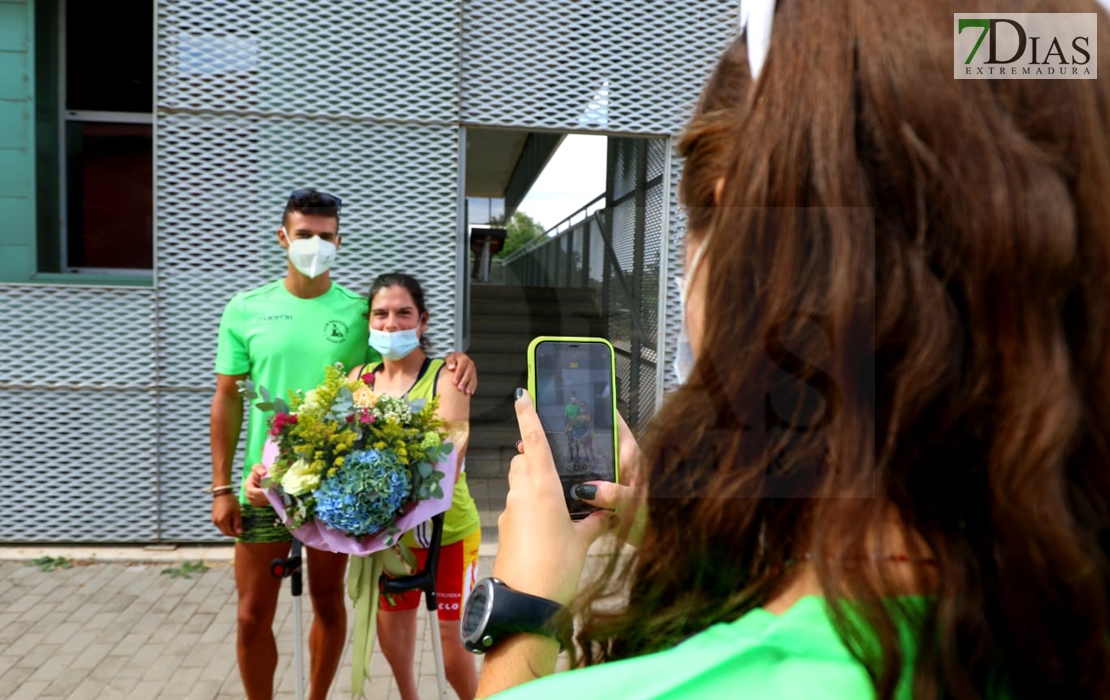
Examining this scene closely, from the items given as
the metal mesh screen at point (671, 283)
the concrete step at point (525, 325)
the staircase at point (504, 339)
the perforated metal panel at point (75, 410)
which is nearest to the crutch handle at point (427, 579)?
the metal mesh screen at point (671, 283)

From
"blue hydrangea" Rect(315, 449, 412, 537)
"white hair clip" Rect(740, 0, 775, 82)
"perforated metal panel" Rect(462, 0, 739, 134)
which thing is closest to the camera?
"white hair clip" Rect(740, 0, 775, 82)

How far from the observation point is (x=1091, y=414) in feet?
2.10

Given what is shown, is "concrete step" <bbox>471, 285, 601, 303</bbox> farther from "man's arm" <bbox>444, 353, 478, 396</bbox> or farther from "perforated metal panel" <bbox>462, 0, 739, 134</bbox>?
"man's arm" <bbox>444, 353, 478, 396</bbox>

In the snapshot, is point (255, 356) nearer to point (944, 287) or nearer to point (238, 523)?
point (238, 523)

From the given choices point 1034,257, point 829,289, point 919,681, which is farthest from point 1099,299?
point 919,681

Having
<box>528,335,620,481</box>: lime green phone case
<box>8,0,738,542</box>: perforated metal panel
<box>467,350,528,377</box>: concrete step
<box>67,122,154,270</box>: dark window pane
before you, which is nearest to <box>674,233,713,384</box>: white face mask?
<box>528,335,620,481</box>: lime green phone case

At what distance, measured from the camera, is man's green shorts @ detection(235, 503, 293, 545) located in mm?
3461

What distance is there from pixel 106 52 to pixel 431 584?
4.61 metres

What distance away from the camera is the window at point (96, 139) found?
19.3 feet

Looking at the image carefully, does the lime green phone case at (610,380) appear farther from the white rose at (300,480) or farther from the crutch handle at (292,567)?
the crutch handle at (292,567)

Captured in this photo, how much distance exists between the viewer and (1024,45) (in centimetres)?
68

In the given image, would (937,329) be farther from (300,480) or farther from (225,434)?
(225,434)

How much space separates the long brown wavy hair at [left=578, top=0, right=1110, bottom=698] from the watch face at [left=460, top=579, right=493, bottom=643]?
504 mm

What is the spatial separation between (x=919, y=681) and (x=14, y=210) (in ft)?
21.1
